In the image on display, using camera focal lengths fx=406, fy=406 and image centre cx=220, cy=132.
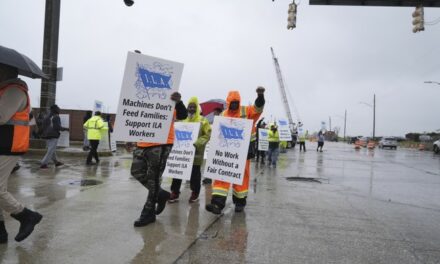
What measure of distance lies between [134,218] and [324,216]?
2.90 m

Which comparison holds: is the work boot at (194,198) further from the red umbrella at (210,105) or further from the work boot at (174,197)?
the red umbrella at (210,105)

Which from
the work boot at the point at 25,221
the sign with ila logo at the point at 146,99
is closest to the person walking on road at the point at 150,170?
the sign with ila logo at the point at 146,99

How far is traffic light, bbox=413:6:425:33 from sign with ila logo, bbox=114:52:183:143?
11.1m

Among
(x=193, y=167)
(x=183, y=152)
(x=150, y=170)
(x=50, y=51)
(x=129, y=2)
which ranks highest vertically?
(x=129, y=2)

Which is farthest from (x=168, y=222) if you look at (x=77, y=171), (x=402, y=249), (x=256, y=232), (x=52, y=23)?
(x=52, y=23)

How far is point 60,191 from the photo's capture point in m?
7.32

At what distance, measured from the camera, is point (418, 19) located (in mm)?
13406

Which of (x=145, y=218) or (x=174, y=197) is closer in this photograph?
(x=145, y=218)

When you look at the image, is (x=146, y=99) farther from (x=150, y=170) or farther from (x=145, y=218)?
(x=145, y=218)

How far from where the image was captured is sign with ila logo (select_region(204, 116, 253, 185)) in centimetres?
Result: 604

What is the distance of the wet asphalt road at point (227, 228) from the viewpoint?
13.7 feet

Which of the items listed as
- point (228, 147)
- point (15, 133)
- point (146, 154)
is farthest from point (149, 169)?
point (15, 133)

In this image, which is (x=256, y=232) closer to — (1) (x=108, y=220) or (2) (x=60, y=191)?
(1) (x=108, y=220)

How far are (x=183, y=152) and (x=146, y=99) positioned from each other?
2.22m
